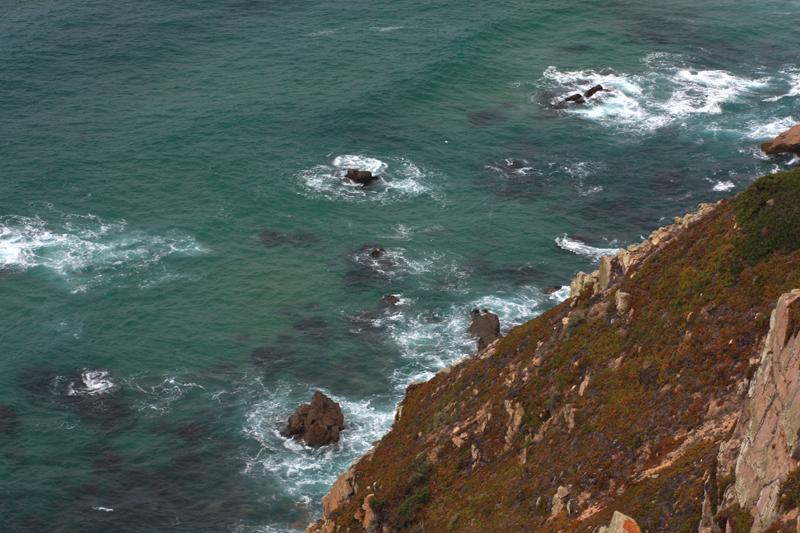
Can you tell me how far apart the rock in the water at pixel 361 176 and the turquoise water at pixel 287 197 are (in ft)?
8.27

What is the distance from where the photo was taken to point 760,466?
37312mm

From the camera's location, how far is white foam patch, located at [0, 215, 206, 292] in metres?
121

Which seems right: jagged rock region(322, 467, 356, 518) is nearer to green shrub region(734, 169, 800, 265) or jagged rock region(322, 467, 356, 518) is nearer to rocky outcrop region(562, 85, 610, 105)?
green shrub region(734, 169, 800, 265)

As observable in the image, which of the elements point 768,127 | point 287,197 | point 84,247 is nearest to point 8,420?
point 84,247

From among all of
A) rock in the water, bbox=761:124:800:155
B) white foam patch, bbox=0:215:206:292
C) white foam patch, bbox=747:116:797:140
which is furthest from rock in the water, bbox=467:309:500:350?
white foam patch, bbox=747:116:797:140

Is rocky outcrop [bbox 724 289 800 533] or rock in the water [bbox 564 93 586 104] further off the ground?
rocky outcrop [bbox 724 289 800 533]

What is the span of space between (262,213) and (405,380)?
34.9 metres

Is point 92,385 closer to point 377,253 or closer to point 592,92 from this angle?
point 377,253

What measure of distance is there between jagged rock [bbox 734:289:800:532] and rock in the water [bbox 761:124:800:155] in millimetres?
106086

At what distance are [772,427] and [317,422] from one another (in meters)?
64.0

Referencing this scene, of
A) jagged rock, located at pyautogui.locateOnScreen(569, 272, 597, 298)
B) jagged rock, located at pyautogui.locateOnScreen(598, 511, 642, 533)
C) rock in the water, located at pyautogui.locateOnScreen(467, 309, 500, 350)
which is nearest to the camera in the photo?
jagged rock, located at pyautogui.locateOnScreen(598, 511, 642, 533)

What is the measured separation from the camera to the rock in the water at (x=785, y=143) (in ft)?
455

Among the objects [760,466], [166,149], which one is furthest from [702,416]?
[166,149]

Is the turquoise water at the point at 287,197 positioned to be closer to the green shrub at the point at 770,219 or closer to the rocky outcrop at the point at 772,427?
the green shrub at the point at 770,219
